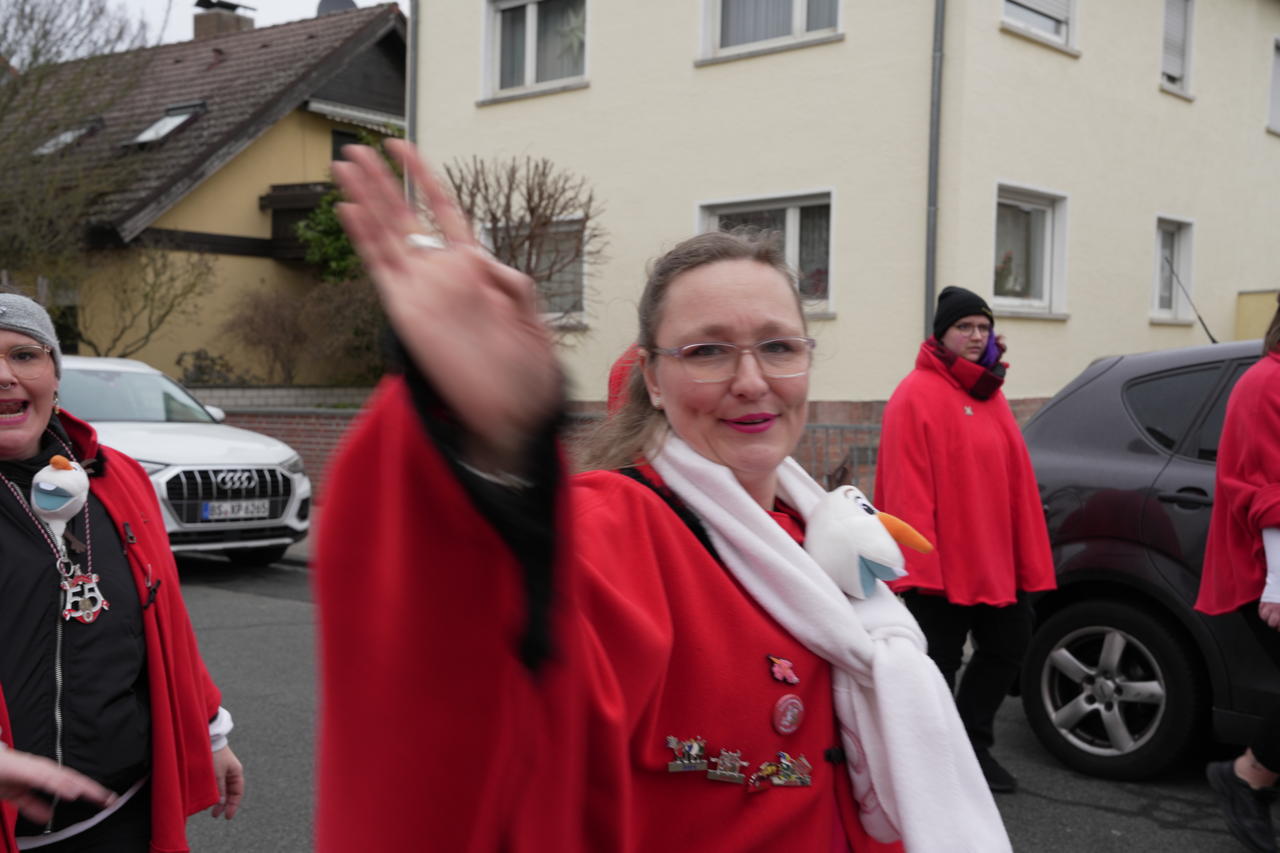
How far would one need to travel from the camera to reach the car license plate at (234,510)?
9.68 metres

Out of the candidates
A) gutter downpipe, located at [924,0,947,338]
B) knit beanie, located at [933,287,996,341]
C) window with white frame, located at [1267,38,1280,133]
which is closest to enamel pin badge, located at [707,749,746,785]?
knit beanie, located at [933,287,996,341]

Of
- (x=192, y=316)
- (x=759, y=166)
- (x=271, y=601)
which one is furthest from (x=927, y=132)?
(x=192, y=316)

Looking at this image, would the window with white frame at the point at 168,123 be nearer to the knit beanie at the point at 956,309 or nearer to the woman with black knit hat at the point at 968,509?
the knit beanie at the point at 956,309

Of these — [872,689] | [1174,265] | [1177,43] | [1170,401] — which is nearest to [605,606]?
[872,689]

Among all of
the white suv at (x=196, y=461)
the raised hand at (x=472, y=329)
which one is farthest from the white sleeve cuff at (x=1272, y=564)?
the white suv at (x=196, y=461)

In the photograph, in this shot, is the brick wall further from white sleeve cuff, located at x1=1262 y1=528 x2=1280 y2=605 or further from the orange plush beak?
the orange plush beak

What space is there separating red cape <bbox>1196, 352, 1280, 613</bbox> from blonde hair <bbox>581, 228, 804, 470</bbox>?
8.38ft

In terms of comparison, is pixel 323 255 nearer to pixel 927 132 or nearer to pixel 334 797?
pixel 927 132

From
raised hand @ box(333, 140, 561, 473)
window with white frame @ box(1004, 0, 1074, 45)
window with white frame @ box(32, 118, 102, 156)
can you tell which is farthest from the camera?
window with white frame @ box(32, 118, 102, 156)

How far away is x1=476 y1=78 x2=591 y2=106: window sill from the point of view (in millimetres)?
14602

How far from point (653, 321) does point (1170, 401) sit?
394 cm

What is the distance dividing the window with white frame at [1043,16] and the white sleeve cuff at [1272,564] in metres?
9.62

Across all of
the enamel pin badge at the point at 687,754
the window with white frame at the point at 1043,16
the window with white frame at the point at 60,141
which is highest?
the window with white frame at the point at 1043,16

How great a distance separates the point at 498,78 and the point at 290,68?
27.1ft
